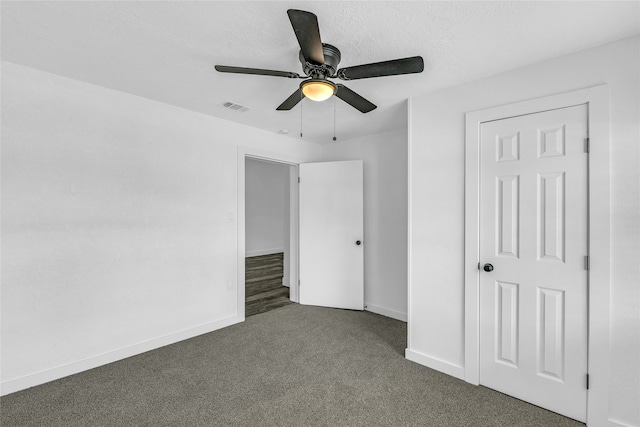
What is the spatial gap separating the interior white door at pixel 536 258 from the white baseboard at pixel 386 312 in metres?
1.41

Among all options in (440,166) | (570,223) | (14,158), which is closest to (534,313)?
(570,223)

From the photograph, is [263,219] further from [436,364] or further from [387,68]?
[387,68]

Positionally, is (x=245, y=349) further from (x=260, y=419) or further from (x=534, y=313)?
(x=534, y=313)

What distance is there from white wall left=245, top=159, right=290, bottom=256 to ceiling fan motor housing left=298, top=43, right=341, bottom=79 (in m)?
5.96

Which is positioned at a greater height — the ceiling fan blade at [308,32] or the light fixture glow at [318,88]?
the ceiling fan blade at [308,32]

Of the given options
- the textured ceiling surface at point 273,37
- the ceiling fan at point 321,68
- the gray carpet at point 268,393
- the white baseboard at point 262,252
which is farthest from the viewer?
the white baseboard at point 262,252

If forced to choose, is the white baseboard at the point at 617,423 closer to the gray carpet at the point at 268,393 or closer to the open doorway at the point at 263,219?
the gray carpet at the point at 268,393

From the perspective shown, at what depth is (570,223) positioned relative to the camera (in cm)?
192

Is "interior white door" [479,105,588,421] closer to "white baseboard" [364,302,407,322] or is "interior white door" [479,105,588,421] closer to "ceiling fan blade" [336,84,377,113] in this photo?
"ceiling fan blade" [336,84,377,113]

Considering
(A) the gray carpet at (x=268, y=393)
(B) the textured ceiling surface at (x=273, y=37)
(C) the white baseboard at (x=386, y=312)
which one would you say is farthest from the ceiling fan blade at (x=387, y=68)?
(C) the white baseboard at (x=386, y=312)

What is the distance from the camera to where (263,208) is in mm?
8305

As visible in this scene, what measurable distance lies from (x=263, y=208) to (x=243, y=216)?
15.8ft

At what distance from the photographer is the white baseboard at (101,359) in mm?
2133

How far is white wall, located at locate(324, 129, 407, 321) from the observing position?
3689mm
